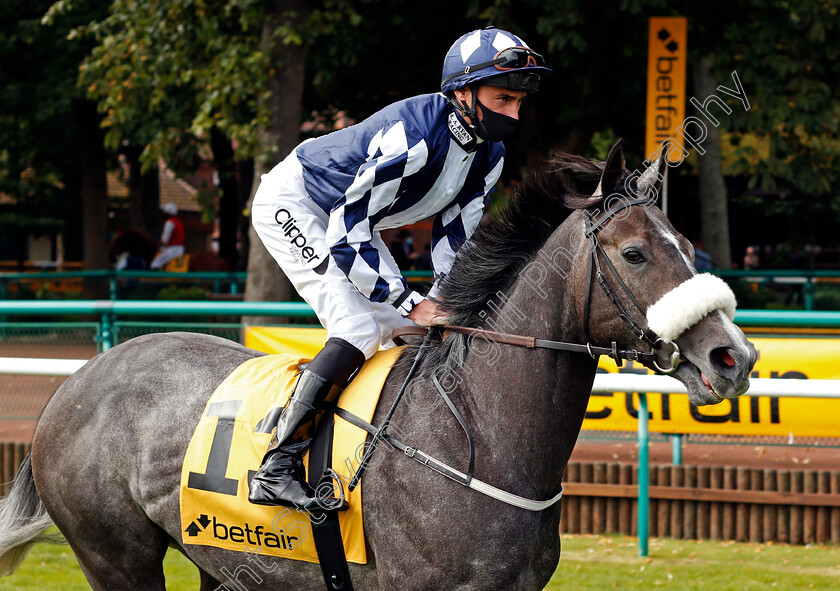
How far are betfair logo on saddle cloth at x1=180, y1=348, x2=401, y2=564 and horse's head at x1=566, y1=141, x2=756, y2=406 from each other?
0.81 meters

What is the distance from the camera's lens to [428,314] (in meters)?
3.04

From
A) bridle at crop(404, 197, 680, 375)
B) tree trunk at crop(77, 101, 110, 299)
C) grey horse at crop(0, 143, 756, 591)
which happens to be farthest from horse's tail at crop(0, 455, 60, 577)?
tree trunk at crop(77, 101, 110, 299)

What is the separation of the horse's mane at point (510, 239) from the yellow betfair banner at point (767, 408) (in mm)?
2505

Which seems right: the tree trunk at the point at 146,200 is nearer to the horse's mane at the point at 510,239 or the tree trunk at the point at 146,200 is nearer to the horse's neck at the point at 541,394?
the horse's mane at the point at 510,239

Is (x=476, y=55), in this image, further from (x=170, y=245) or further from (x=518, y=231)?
(x=170, y=245)

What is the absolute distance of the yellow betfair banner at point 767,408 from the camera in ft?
17.1

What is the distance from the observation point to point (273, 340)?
6.19 metres

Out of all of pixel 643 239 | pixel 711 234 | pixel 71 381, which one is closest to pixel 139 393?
pixel 71 381

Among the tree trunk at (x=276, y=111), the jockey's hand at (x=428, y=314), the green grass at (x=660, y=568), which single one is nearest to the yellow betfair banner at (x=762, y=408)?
the green grass at (x=660, y=568)

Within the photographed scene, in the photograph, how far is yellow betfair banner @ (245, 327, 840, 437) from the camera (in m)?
5.23

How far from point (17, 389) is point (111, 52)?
15.9 ft

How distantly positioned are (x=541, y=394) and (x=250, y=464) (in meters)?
1.03

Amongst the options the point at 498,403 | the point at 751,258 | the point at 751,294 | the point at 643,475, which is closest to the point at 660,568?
the point at 643,475

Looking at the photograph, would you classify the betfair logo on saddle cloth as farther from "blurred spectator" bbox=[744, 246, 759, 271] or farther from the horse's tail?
"blurred spectator" bbox=[744, 246, 759, 271]
